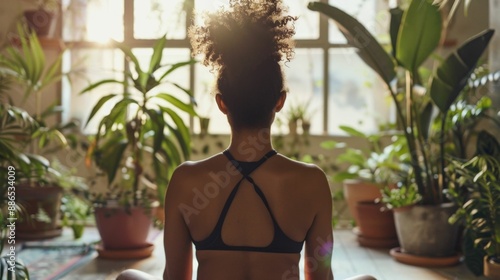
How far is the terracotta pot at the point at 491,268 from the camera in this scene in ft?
9.37

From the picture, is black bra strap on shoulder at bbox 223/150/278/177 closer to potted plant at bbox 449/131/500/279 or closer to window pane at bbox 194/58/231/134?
potted plant at bbox 449/131/500/279

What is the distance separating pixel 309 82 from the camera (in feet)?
16.0

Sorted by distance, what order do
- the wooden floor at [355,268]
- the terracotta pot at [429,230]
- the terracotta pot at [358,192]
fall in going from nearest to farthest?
the wooden floor at [355,268], the terracotta pot at [429,230], the terracotta pot at [358,192]

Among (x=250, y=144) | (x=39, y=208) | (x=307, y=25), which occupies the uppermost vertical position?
(x=307, y=25)

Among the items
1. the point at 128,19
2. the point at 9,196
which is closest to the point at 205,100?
the point at 128,19

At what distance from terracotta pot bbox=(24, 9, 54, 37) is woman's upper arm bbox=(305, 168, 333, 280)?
11.8ft

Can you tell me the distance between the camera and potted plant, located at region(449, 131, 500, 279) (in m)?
2.84

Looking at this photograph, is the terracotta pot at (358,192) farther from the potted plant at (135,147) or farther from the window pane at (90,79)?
the window pane at (90,79)

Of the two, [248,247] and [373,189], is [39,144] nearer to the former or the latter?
[373,189]

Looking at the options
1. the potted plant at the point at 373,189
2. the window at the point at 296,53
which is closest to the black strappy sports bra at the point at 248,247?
the potted plant at the point at 373,189

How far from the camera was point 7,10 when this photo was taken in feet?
15.7

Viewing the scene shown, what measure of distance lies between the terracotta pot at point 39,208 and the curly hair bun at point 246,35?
97.5 inches

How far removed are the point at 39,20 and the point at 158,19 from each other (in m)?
0.84

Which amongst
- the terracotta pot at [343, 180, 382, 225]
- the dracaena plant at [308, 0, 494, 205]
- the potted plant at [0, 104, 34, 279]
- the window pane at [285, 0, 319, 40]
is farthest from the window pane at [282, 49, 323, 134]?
the potted plant at [0, 104, 34, 279]
